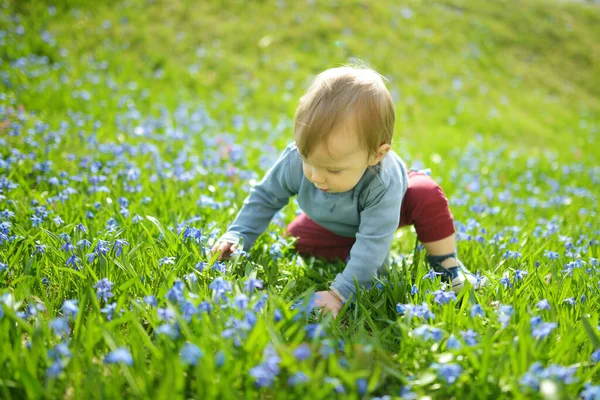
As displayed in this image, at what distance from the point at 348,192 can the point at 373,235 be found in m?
0.34

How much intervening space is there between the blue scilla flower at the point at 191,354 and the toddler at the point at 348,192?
101 centimetres

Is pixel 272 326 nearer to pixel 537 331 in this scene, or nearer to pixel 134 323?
pixel 134 323

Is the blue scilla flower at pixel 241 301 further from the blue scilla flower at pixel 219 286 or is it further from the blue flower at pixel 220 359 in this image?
the blue flower at pixel 220 359

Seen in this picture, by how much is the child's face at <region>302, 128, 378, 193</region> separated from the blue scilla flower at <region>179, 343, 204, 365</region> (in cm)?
130

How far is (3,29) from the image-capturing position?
847 cm

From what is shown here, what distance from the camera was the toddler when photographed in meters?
2.75

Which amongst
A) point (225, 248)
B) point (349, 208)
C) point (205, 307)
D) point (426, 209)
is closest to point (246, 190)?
point (225, 248)

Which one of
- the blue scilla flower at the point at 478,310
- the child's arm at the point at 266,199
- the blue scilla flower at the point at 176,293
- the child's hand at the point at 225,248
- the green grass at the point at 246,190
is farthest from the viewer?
the child's arm at the point at 266,199

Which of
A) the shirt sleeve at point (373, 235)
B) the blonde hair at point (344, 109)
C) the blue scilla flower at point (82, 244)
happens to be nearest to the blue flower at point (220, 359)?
the shirt sleeve at point (373, 235)

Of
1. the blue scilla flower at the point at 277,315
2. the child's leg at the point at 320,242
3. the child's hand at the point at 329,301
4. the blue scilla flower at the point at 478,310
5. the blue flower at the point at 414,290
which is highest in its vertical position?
the blue scilla flower at the point at 277,315

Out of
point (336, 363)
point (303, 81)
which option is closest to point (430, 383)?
point (336, 363)

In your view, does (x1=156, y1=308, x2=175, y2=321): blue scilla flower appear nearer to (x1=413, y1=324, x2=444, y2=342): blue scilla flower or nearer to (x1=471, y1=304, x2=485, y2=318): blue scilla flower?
(x1=413, y1=324, x2=444, y2=342): blue scilla flower

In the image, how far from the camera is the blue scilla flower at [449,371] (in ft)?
6.70

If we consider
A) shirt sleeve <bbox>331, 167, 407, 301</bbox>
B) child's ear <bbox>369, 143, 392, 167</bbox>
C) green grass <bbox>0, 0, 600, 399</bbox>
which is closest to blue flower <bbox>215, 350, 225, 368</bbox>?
green grass <bbox>0, 0, 600, 399</bbox>
